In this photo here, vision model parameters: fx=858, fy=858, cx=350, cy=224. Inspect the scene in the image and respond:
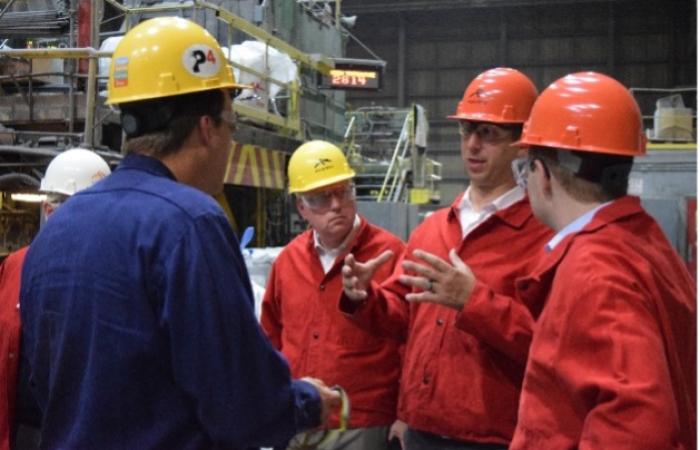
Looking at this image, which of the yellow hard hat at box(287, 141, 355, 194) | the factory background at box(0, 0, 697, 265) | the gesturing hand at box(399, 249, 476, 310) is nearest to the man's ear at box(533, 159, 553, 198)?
the gesturing hand at box(399, 249, 476, 310)

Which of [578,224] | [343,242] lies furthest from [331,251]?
[578,224]

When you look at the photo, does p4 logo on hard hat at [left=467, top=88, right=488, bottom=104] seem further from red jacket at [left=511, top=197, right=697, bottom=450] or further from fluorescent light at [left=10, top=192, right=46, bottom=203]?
fluorescent light at [left=10, top=192, right=46, bottom=203]

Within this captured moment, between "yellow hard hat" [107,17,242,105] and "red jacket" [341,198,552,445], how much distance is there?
1.16 m

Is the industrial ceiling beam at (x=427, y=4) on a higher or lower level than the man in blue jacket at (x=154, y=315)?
higher

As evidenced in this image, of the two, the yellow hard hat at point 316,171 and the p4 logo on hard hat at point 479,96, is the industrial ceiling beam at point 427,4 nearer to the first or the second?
the yellow hard hat at point 316,171

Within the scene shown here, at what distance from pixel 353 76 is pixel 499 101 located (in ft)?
31.4

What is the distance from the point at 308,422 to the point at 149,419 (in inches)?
16.7

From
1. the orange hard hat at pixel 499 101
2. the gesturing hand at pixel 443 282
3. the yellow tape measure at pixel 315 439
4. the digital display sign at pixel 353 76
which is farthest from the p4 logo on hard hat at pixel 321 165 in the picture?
the digital display sign at pixel 353 76

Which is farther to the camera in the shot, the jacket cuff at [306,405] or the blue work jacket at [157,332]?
the jacket cuff at [306,405]

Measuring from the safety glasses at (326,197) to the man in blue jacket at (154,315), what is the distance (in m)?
1.82

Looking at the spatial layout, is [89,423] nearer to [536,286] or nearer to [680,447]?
[536,286]

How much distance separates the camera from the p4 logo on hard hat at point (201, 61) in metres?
2.22

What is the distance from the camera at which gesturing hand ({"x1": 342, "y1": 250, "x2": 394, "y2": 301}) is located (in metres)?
3.22

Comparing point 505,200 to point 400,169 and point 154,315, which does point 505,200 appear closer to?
point 154,315
